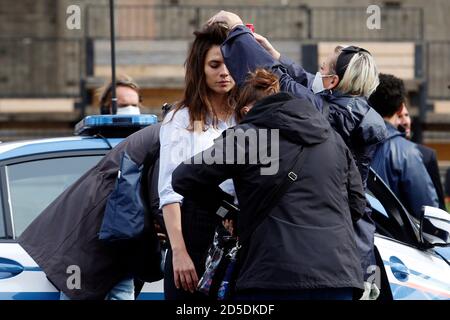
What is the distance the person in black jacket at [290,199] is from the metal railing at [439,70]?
52.4 ft

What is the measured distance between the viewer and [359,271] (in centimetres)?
446

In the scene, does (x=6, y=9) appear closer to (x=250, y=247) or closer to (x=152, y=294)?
(x=152, y=294)

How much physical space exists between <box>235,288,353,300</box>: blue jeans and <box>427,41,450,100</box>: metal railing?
16.0 meters

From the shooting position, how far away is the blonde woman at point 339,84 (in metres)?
4.87

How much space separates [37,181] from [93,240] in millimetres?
692

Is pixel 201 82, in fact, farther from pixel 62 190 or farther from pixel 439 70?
pixel 439 70

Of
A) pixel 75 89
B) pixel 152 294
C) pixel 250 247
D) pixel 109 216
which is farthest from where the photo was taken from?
pixel 75 89

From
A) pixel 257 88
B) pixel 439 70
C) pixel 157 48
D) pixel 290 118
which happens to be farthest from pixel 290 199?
pixel 439 70

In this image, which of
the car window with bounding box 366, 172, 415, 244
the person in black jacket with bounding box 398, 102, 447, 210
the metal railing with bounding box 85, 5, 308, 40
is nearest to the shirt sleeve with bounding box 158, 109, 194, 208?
the car window with bounding box 366, 172, 415, 244

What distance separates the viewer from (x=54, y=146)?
19.8ft
